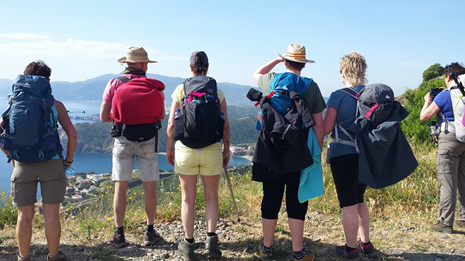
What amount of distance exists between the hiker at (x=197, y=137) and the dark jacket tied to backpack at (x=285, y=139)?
42cm

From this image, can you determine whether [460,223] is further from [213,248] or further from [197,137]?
[197,137]

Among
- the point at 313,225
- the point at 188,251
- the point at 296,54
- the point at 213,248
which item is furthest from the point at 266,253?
the point at 296,54

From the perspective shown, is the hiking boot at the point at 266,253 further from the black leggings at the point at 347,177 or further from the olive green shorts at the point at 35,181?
the olive green shorts at the point at 35,181

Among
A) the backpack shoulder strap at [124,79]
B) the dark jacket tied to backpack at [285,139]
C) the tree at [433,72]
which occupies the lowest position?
the dark jacket tied to backpack at [285,139]

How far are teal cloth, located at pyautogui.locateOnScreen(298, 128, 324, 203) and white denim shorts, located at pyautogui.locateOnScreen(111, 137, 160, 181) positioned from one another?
1466 millimetres

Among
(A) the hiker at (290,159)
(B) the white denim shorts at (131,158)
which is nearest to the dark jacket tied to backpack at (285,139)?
(A) the hiker at (290,159)

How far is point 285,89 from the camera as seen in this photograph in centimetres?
273

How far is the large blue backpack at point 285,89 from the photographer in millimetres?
2744

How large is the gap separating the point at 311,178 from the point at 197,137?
1010 millimetres

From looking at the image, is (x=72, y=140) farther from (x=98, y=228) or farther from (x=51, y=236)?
(x=98, y=228)

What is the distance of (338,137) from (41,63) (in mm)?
2673

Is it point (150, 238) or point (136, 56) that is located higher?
point (136, 56)

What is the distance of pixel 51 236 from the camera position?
301cm

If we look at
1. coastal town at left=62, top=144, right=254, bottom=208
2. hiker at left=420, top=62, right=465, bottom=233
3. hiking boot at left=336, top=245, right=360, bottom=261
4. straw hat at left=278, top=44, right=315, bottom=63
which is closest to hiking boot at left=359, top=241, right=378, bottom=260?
hiking boot at left=336, top=245, right=360, bottom=261
